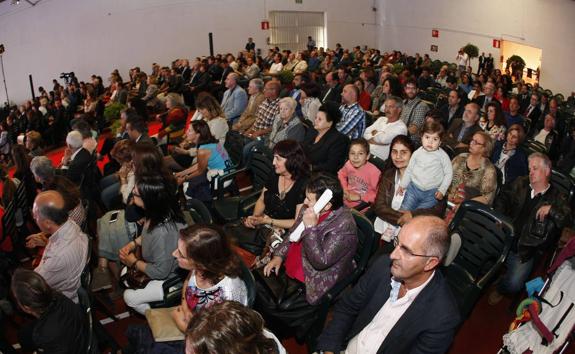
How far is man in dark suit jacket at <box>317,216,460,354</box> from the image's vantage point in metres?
1.96

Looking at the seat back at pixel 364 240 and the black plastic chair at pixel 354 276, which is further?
the seat back at pixel 364 240

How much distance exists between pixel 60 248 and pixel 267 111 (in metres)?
3.49

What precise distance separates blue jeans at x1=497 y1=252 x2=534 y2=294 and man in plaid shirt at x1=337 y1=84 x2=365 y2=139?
222 cm

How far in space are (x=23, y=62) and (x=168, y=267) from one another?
55.1 ft

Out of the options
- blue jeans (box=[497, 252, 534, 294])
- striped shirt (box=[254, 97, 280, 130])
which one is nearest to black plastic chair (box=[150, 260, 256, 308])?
blue jeans (box=[497, 252, 534, 294])

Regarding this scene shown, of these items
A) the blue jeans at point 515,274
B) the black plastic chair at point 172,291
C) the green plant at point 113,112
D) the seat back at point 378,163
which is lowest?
the blue jeans at point 515,274

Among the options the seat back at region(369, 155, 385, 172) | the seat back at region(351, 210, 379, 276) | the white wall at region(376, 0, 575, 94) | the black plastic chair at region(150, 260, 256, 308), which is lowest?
the black plastic chair at region(150, 260, 256, 308)

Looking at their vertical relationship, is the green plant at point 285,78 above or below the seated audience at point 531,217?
above

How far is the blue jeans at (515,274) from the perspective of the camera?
11.0ft

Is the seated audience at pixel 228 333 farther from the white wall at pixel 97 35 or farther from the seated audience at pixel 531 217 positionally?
the white wall at pixel 97 35

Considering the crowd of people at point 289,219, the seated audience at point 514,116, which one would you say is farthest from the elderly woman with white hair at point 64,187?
the seated audience at point 514,116

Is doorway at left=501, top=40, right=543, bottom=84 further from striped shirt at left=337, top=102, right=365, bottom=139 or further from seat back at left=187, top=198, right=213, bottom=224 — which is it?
seat back at left=187, top=198, right=213, bottom=224

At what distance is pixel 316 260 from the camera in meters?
2.63

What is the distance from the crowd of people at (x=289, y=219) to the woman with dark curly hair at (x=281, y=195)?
0.01m
